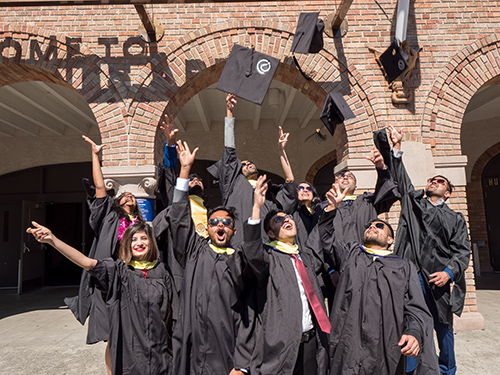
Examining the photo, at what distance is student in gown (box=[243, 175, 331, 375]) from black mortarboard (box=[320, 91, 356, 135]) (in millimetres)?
2123

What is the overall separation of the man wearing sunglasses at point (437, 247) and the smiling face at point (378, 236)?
736 mm

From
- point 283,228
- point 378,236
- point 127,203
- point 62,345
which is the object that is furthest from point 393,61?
point 62,345

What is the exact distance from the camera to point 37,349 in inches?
182

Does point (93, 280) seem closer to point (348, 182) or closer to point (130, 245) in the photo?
point (130, 245)

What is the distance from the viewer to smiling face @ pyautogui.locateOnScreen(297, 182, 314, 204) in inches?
132

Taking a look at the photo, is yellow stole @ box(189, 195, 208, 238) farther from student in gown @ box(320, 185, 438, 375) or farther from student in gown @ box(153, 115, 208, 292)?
student in gown @ box(320, 185, 438, 375)

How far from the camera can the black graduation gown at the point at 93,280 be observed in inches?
114

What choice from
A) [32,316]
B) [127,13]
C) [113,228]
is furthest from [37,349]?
[127,13]

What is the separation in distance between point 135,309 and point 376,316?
1653 millimetres

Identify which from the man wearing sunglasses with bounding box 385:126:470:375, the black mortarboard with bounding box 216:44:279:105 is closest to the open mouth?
the man wearing sunglasses with bounding box 385:126:470:375

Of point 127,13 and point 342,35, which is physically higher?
point 127,13

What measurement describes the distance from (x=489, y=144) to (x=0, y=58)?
11423 mm

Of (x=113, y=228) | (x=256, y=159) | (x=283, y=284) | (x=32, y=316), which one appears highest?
(x=256, y=159)

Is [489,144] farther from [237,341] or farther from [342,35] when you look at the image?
[237,341]
